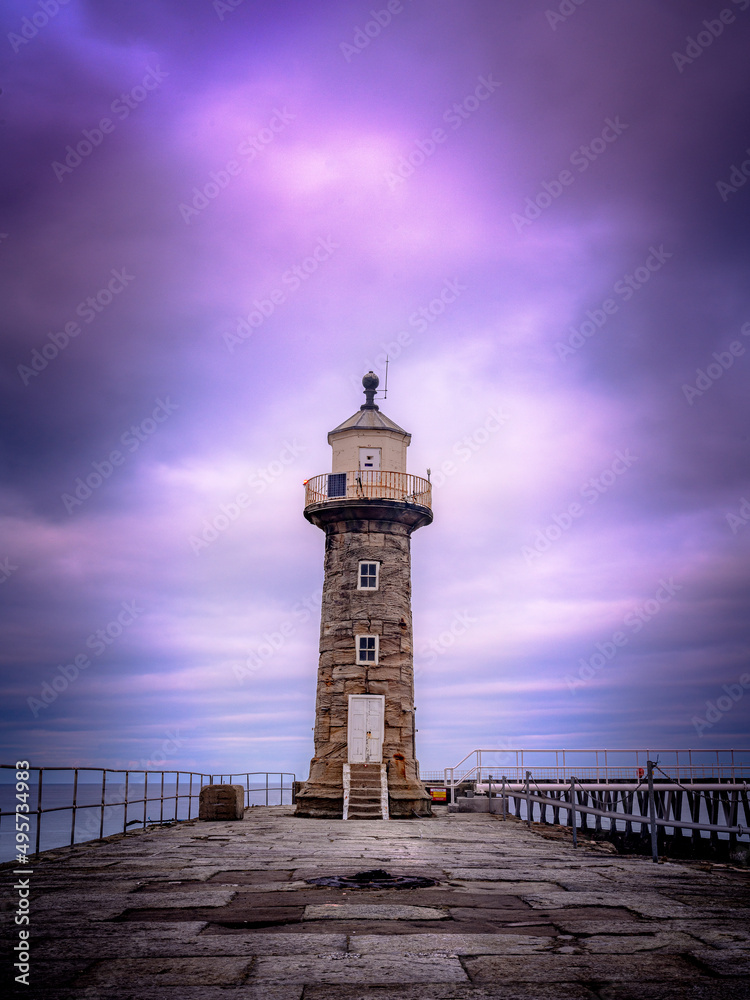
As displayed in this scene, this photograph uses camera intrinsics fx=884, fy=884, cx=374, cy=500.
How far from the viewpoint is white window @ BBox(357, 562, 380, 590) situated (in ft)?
86.9

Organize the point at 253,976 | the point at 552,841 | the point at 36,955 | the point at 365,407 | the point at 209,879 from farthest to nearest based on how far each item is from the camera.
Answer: the point at 365,407, the point at 552,841, the point at 209,879, the point at 36,955, the point at 253,976

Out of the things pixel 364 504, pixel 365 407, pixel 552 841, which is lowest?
pixel 552 841

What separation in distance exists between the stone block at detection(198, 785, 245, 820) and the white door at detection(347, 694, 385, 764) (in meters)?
4.13

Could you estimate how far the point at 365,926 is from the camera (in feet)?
24.2

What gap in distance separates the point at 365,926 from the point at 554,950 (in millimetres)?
1649

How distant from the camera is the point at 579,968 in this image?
236 inches

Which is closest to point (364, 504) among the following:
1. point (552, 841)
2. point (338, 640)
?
point (338, 640)

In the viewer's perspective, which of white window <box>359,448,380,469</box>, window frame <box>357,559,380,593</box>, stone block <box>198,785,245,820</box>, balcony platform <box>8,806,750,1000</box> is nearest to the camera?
balcony platform <box>8,806,750,1000</box>

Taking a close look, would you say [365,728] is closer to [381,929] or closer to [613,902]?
[613,902]

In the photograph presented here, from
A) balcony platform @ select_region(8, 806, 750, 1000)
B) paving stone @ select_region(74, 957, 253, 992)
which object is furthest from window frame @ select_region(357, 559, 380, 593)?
paving stone @ select_region(74, 957, 253, 992)

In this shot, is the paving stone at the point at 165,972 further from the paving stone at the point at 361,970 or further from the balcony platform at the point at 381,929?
the paving stone at the point at 361,970

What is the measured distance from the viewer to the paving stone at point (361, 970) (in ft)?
18.4

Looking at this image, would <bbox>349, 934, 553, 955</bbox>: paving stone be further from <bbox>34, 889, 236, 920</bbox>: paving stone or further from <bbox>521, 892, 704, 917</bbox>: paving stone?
<bbox>34, 889, 236, 920</bbox>: paving stone

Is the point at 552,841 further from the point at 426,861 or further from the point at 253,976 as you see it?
the point at 253,976
